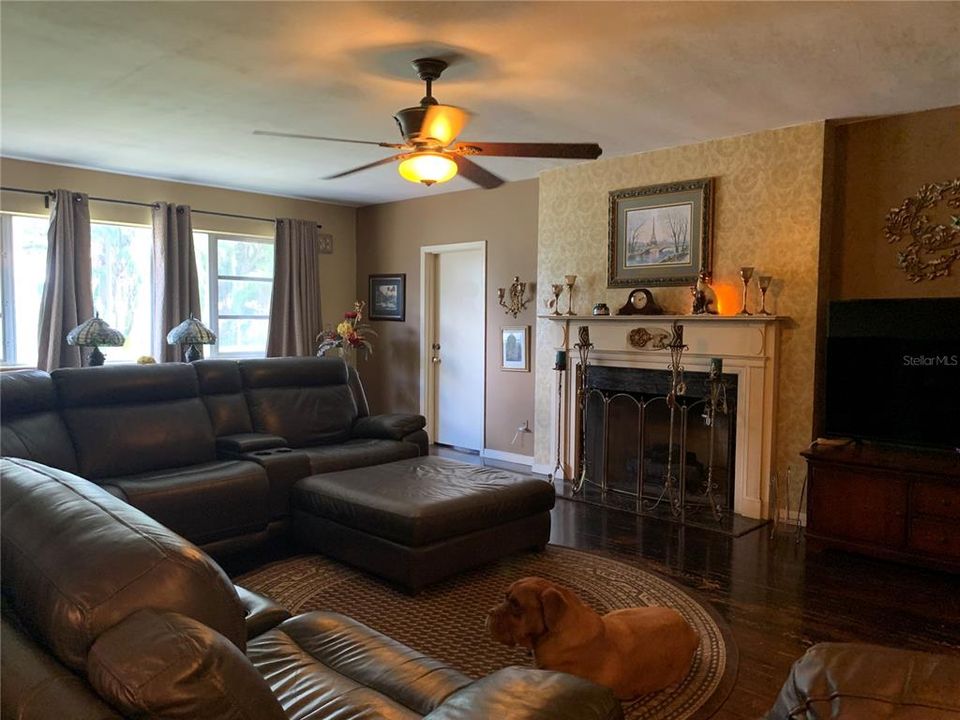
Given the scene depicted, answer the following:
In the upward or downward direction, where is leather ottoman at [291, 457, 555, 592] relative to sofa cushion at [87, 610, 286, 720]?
downward

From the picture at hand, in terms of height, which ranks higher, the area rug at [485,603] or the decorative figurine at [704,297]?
the decorative figurine at [704,297]

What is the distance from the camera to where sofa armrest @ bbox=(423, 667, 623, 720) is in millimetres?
1166

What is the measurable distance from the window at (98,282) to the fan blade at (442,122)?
4.03 meters

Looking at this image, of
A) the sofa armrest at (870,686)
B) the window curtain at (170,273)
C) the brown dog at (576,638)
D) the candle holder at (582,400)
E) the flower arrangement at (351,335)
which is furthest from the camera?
the flower arrangement at (351,335)

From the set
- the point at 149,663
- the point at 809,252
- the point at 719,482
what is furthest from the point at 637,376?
the point at 149,663

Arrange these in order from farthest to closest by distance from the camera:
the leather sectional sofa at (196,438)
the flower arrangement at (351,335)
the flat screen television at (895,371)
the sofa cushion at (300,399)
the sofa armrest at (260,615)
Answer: the flower arrangement at (351,335), the sofa cushion at (300,399), the flat screen television at (895,371), the leather sectional sofa at (196,438), the sofa armrest at (260,615)

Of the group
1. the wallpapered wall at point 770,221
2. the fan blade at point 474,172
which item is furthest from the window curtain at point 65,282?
the wallpapered wall at point 770,221

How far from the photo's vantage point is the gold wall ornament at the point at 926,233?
12.6 feet

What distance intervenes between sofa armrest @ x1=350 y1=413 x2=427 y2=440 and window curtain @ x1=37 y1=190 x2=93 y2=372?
2.50 metres

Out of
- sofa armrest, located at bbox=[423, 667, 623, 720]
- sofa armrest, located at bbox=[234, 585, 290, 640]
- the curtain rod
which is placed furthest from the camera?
the curtain rod

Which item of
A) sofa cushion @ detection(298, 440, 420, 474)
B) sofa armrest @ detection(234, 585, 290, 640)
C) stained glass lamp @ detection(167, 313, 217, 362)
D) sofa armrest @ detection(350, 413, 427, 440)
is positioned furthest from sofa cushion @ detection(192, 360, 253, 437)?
sofa armrest @ detection(234, 585, 290, 640)

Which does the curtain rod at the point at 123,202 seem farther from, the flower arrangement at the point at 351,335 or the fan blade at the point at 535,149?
the fan blade at the point at 535,149

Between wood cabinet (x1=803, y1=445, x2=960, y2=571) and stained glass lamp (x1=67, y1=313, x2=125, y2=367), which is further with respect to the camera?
stained glass lamp (x1=67, y1=313, x2=125, y2=367)

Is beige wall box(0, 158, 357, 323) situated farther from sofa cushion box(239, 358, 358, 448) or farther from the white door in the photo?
sofa cushion box(239, 358, 358, 448)
